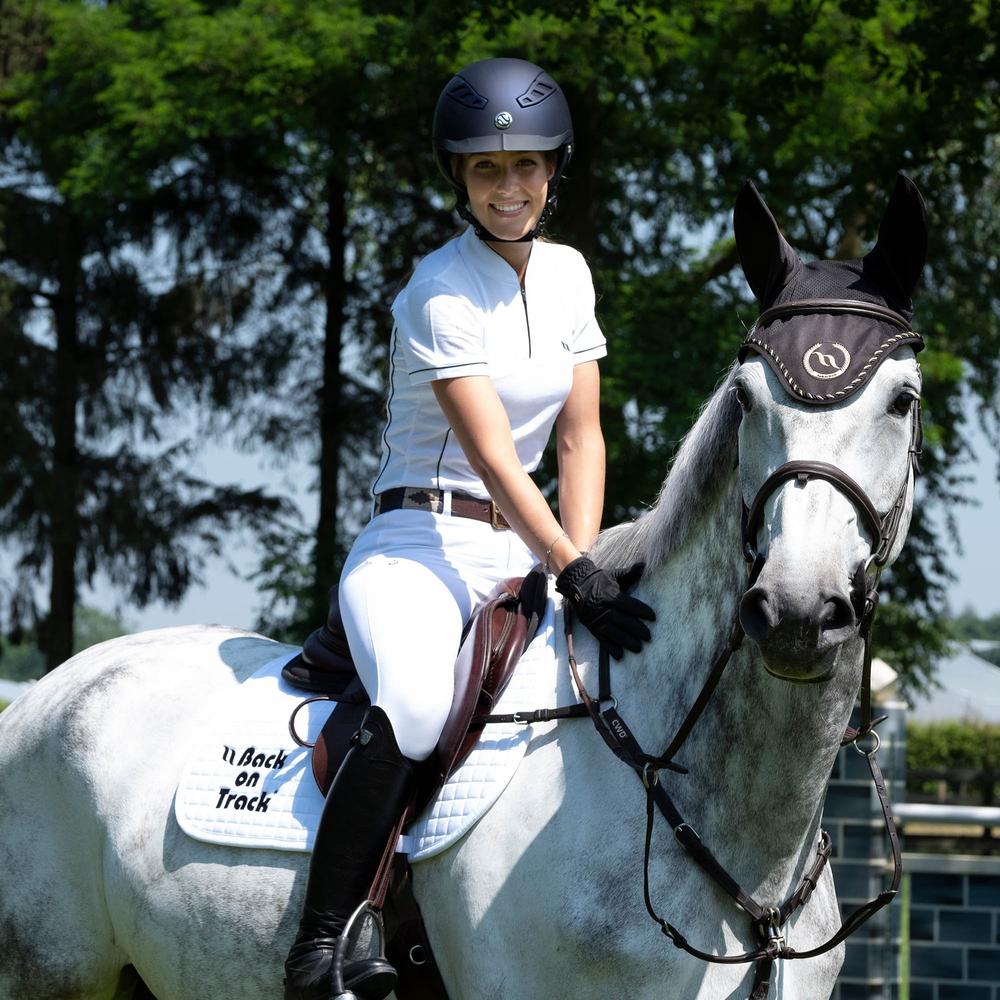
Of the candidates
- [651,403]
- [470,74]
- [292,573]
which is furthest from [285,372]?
[470,74]

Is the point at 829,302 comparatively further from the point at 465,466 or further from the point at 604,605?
the point at 465,466

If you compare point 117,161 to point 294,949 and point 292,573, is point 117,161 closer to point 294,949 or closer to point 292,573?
point 292,573

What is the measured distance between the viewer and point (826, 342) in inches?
107

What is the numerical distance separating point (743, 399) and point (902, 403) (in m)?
0.31

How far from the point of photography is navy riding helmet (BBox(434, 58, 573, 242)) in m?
3.50

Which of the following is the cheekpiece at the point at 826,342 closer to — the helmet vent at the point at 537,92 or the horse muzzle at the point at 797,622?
the horse muzzle at the point at 797,622

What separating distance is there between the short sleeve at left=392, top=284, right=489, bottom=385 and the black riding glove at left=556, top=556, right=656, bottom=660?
0.55 metres

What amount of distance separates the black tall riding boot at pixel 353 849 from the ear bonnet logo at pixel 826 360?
1.30 meters

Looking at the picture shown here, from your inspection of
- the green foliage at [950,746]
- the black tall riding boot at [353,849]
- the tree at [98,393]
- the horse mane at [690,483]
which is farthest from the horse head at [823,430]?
the green foliage at [950,746]

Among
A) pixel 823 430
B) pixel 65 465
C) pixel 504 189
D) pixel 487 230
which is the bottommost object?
pixel 65 465

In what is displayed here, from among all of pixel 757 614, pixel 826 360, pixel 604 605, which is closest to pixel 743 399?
pixel 826 360

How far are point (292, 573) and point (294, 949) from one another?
13.3 metres

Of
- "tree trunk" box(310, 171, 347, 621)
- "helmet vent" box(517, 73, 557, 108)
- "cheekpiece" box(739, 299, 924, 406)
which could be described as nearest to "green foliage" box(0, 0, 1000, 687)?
"tree trunk" box(310, 171, 347, 621)

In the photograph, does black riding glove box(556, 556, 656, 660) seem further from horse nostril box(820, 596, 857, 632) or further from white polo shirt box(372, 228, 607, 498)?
horse nostril box(820, 596, 857, 632)
